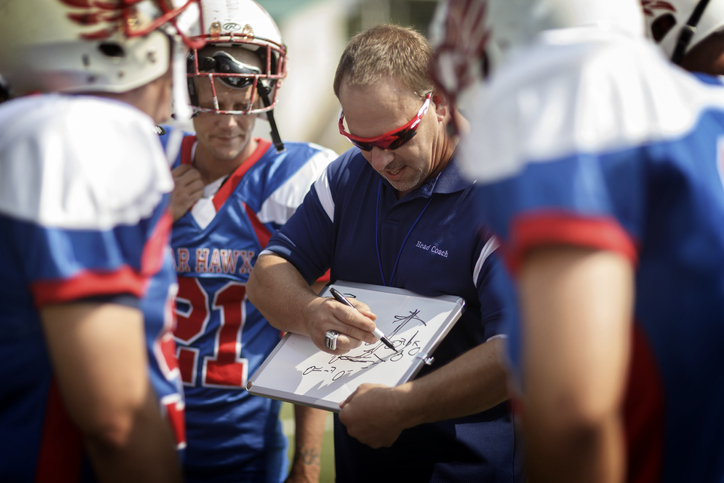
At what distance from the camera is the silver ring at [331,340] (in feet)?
5.72

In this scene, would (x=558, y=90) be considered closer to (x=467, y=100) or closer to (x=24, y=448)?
(x=467, y=100)

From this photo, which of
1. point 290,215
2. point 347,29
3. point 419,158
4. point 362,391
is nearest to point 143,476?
point 362,391

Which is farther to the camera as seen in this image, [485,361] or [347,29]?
[347,29]

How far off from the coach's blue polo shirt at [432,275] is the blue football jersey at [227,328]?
35 cm

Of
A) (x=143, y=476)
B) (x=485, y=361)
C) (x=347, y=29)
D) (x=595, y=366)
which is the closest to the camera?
Answer: (x=595, y=366)

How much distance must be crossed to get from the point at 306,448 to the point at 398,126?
137 centimetres

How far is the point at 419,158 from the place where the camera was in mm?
1889

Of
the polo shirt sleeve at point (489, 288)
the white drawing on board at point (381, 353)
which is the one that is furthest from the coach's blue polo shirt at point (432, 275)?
the white drawing on board at point (381, 353)

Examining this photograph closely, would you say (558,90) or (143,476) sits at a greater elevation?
(558,90)

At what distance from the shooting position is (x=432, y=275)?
71.1 inches

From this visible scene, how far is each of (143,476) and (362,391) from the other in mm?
686

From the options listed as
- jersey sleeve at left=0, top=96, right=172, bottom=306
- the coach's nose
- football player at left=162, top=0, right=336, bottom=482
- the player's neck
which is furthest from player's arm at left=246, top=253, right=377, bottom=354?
jersey sleeve at left=0, top=96, right=172, bottom=306

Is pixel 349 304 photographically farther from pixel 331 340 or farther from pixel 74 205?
pixel 74 205

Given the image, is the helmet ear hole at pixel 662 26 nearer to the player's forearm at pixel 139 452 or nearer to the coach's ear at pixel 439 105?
Result: the coach's ear at pixel 439 105
